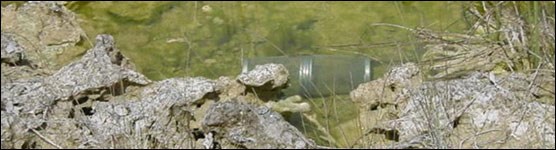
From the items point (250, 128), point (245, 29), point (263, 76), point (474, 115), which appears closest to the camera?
point (250, 128)

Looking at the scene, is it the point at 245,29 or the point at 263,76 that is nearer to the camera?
the point at 263,76

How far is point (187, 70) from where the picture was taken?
2.80 meters

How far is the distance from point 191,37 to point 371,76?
608mm

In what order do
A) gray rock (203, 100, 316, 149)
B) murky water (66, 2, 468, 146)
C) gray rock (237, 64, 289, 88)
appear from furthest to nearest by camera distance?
1. murky water (66, 2, 468, 146)
2. gray rock (237, 64, 289, 88)
3. gray rock (203, 100, 316, 149)

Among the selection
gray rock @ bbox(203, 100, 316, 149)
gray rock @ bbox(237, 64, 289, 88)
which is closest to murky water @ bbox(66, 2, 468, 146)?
gray rock @ bbox(237, 64, 289, 88)

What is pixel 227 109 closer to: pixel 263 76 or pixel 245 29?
pixel 263 76

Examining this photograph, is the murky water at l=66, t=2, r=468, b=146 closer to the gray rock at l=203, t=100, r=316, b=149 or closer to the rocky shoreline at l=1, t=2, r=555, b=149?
the rocky shoreline at l=1, t=2, r=555, b=149

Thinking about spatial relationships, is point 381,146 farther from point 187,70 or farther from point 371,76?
point 187,70

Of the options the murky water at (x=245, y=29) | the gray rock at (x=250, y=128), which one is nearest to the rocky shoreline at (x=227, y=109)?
the gray rock at (x=250, y=128)

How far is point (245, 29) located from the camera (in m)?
3.04

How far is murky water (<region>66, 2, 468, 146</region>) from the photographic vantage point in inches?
112

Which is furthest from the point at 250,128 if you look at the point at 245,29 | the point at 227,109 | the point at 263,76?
the point at 245,29

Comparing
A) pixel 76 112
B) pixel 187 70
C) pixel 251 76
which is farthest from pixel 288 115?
pixel 76 112

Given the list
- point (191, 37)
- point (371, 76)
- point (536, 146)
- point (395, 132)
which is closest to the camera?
point (536, 146)
